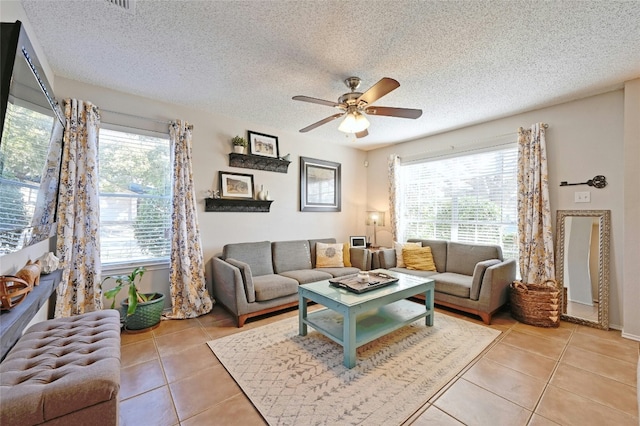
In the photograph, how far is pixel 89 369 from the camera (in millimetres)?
1265

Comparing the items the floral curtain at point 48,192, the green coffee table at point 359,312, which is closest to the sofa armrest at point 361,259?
the green coffee table at point 359,312

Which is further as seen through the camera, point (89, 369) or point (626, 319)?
point (626, 319)

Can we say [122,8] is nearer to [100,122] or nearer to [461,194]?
[100,122]

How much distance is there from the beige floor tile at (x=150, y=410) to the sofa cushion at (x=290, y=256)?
2.12m

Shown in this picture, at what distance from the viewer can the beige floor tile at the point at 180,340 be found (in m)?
2.43

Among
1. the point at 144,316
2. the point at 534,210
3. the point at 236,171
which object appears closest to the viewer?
the point at 144,316

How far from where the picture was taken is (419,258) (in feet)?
13.0

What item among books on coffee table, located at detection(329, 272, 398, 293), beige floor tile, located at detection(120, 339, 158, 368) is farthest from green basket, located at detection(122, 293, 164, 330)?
books on coffee table, located at detection(329, 272, 398, 293)

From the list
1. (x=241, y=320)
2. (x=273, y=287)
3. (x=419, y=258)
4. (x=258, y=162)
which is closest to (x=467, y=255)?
(x=419, y=258)

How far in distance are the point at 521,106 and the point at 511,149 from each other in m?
0.57

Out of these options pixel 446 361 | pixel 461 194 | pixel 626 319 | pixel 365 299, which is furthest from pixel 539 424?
pixel 461 194

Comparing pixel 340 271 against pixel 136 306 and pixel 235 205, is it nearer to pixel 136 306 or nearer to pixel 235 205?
pixel 235 205

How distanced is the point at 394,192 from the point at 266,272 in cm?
265

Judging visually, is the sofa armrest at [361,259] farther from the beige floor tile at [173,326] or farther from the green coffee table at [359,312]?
the beige floor tile at [173,326]
